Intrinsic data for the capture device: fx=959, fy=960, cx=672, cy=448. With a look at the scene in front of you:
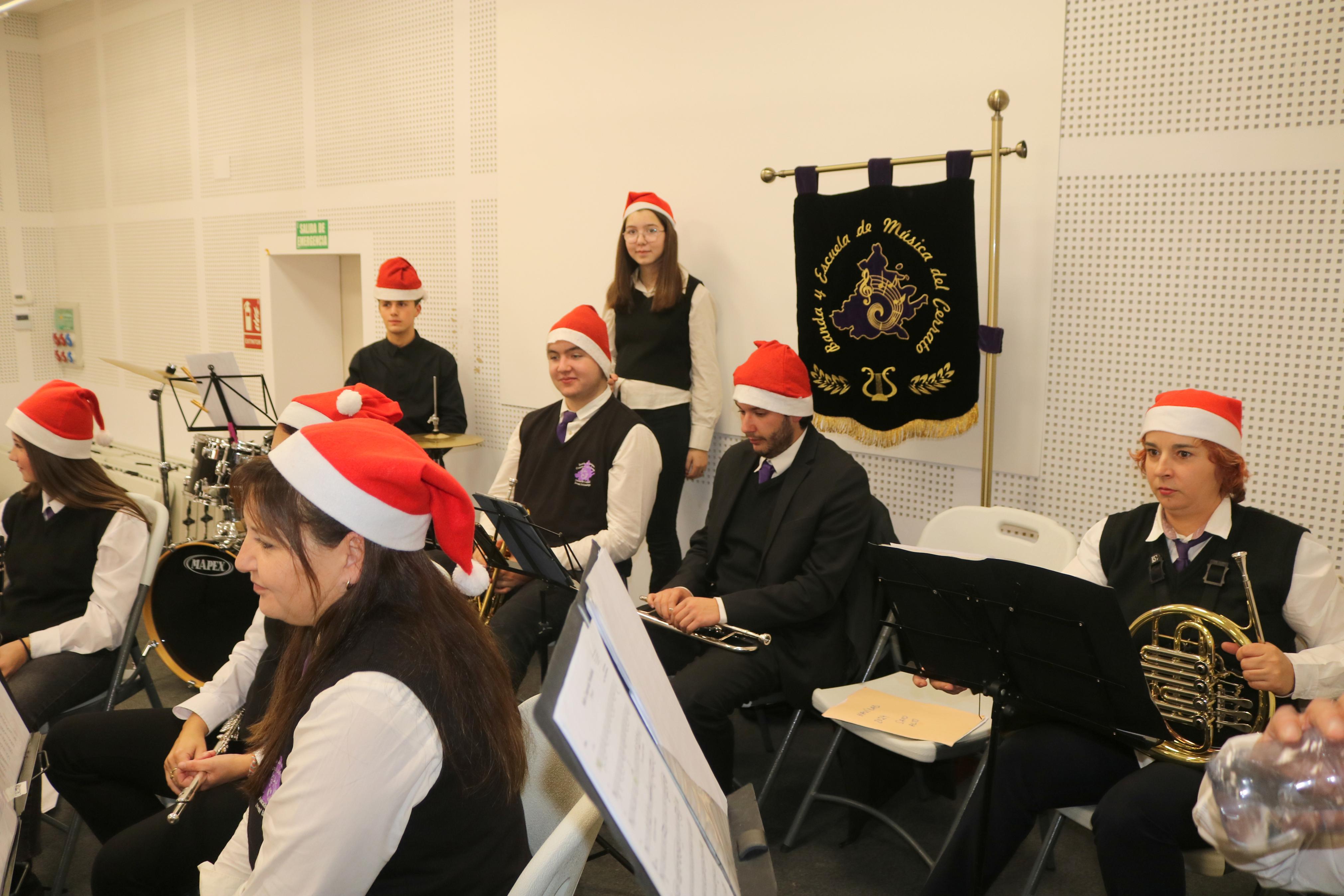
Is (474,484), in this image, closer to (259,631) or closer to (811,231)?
(811,231)

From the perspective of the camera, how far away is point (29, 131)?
9070 mm

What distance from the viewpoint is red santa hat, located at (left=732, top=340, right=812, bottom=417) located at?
3.43 metres

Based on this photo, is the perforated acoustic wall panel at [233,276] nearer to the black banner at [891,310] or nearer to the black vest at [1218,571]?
the black banner at [891,310]

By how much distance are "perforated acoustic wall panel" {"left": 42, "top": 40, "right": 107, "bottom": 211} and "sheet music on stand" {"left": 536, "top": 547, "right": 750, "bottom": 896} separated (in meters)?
9.31

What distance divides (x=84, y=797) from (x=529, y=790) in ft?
4.89

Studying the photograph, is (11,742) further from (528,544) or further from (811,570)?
(811,570)

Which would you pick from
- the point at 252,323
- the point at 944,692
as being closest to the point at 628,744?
the point at 944,692

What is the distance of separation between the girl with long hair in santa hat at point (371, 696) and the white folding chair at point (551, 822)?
11cm

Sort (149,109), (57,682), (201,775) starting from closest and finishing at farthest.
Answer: (201,775) → (57,682) → (149,109)

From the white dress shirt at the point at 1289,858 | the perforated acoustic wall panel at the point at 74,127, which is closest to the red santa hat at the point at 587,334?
the white dress shirt at the point at 1289,858

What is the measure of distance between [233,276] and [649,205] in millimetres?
4397

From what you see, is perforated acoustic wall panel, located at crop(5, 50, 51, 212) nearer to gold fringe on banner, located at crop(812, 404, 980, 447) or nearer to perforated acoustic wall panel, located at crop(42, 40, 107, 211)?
perforated acoustic wall panel, located at crop(42, 40, 107, 211)

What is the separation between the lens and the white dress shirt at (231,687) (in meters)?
2.48

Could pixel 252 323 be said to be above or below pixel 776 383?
above
